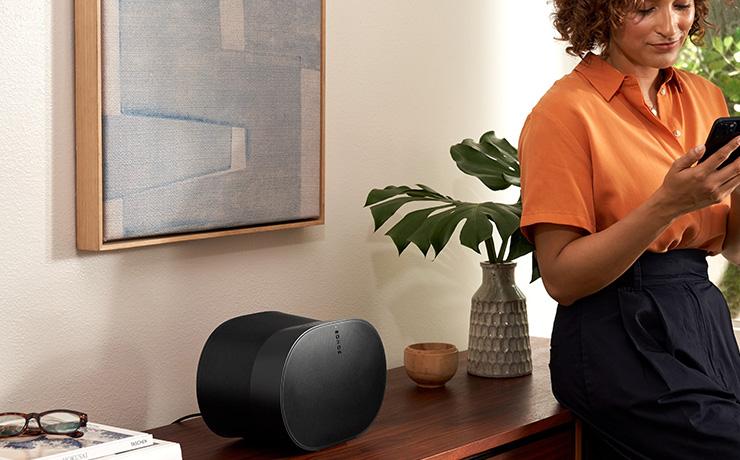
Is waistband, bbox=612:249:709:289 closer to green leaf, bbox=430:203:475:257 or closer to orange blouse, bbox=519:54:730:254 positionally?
orange blouse, bbox=519:54:730:254

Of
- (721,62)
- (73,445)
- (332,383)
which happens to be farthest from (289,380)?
(721,62)

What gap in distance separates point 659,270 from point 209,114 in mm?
877

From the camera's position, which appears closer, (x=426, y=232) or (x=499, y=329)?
(x=426, y=232)

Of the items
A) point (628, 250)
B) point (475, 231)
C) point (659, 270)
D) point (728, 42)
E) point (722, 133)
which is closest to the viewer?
point (722, 133)

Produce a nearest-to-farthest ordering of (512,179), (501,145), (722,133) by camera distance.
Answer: (722,133), (512,179), (501,145)

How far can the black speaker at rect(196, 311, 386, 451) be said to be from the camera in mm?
1781

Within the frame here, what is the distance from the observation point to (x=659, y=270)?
1997 millimetres

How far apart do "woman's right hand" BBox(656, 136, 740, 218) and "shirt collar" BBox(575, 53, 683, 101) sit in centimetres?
31

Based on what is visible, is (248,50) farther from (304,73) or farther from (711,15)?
(711,15)

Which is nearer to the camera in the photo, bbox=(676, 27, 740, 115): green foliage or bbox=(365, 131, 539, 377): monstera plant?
bbox=(365, 131, 539, 377): monstera plant

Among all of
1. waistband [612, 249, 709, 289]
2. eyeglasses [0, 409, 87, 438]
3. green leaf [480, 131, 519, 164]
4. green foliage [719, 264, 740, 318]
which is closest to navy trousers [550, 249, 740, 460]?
waistband [612, 249, 709, 289]

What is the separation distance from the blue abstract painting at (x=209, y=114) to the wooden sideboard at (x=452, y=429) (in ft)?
1.34

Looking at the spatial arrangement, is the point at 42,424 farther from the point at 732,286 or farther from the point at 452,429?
the point at 732,286

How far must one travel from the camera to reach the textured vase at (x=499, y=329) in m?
2.43
